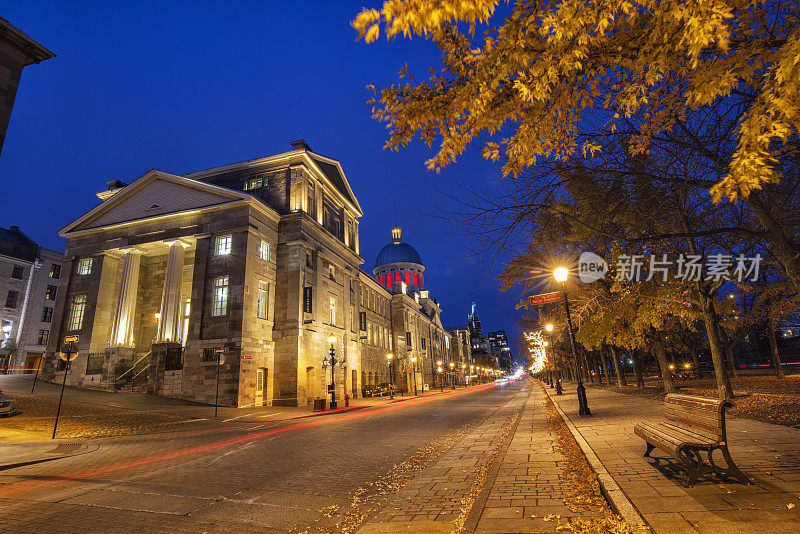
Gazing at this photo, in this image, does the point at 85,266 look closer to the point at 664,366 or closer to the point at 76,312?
the point at 76,312

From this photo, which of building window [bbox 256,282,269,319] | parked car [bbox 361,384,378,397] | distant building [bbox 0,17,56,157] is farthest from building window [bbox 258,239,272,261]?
parked car [bbox 361,384,378,397]

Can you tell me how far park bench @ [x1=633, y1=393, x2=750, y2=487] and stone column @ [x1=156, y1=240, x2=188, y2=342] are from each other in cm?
3048

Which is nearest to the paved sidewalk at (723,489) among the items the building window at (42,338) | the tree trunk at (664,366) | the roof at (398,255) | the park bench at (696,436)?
the park bench at (696,436)

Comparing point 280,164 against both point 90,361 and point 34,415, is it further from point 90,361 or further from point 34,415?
point 34,415

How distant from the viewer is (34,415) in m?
17.8

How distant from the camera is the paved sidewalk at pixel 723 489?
3689 millimetres

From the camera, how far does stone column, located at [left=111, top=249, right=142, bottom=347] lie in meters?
30.6

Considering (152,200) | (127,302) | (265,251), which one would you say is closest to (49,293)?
(127,302)

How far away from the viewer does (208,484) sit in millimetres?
7121

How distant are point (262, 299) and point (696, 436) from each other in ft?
94.7

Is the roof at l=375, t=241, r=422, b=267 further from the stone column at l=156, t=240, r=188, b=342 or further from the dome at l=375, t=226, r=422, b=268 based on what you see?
the stone column at l=156, t=240, r=188, b=342

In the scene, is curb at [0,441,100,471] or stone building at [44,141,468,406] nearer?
curb at [0,441,100,471]

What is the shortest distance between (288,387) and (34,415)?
559 inches

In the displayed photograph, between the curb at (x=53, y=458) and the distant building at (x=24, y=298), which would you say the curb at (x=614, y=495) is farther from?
the distant building at (x=24, y=298)
